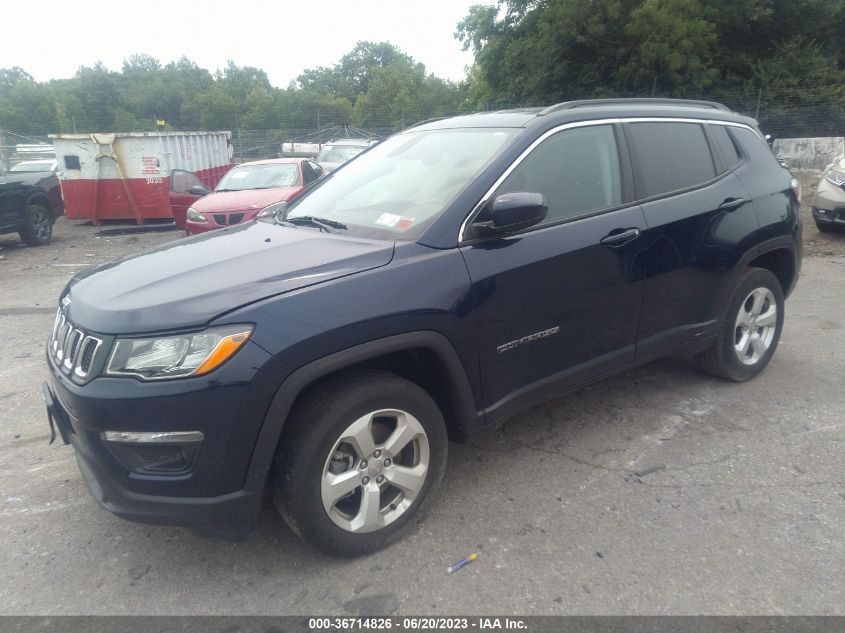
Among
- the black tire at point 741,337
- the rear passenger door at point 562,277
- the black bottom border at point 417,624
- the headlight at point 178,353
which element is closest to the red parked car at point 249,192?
the rear passenger door at point 562,277

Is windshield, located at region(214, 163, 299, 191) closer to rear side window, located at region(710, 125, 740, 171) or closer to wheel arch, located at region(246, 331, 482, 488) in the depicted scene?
rear side window, located at region(710, 125, 740, 171)

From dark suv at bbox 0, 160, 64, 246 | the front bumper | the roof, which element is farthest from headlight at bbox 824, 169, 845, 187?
dark suv at bbox 0, 160, 64, 246

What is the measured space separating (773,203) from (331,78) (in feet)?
331

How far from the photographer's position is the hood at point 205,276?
2373 mm

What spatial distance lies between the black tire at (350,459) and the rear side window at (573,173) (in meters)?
1.09

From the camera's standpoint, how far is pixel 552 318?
3.12 meters

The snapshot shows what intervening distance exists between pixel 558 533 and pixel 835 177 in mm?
8662

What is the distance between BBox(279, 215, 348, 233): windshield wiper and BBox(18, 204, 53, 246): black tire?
10293 millimetres

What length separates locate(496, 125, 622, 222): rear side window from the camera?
3.18 metres

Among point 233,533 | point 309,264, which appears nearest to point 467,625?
point 233,533

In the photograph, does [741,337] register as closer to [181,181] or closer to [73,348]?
[73,348]

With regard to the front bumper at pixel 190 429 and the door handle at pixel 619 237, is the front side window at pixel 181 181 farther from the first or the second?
the front bumper at pixel 190 429

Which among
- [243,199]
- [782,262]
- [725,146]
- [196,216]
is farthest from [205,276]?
[243,199]

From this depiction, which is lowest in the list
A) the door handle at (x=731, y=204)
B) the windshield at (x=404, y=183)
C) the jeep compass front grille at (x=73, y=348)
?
the jeep compass front grille at (x=73, y=348)
